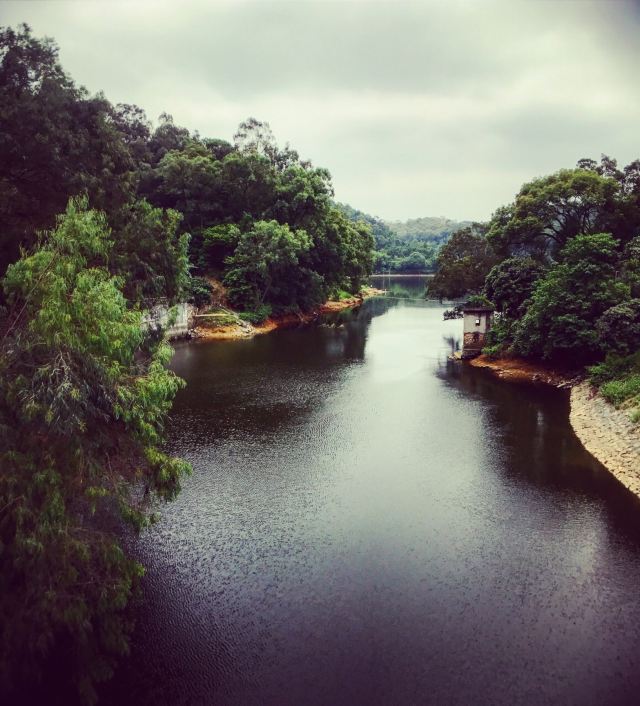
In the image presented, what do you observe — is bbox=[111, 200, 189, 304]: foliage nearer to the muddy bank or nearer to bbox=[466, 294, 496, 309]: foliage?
the muddy bank

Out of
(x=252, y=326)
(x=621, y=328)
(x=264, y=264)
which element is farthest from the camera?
(x=252, y=326)

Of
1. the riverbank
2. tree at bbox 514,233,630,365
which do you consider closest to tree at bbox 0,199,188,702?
tree at bbox 514,233,630,365

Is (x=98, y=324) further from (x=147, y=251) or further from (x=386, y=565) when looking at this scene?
(x=147, y=251)

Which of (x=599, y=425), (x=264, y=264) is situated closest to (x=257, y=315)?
(x=264, y=264)

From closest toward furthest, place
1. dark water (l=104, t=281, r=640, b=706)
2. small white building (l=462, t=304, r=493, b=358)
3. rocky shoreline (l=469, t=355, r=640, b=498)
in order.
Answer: dark water (l=104, t=281, r=640, b=706), rocky shoreline (l=469, t=355, r=640, b=498), small white building (l=462, t=304, r=493, b=358)

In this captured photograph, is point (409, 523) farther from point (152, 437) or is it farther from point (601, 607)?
point (152, 437)


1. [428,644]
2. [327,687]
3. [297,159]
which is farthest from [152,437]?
[297,159]
